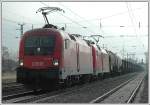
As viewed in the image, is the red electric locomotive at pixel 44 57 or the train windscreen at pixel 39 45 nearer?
the red electric locomotive at pixel 44 57

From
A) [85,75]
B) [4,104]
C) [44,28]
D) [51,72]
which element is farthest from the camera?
[85,75]

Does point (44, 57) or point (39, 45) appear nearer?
point (44, 57)

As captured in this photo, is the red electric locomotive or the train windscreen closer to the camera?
the red electric locomotive

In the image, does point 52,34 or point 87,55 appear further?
point 87,55

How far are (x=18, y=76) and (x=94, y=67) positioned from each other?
13475mm

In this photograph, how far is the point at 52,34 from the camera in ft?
66.1

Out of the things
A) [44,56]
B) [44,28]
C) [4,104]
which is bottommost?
[4,104]

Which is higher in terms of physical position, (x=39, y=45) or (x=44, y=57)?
(x=39, y=45)

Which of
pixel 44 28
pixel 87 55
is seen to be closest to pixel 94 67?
pixel 87 55

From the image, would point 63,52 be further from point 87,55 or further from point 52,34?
point 87,55

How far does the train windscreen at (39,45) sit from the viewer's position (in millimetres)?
19812

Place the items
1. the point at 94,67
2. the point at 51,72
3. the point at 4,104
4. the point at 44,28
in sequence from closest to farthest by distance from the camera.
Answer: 1. the point at 4,104
2. the point at 51,72
3. the point at 44,28
4. the point at 94,67

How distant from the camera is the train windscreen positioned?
19.8 metres

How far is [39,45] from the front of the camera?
19953mm
